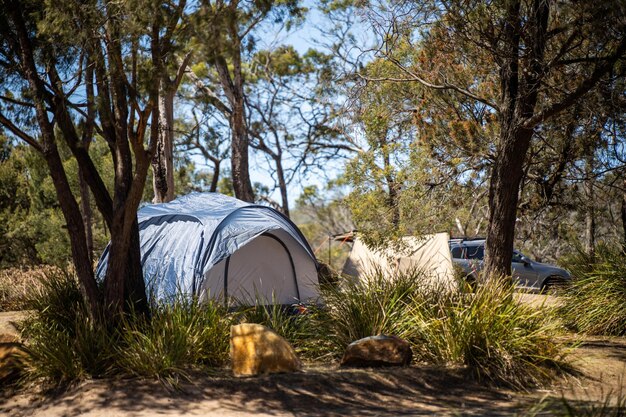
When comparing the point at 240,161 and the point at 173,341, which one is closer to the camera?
the point at 173,341

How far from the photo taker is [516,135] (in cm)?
977

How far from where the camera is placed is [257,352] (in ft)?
23.7

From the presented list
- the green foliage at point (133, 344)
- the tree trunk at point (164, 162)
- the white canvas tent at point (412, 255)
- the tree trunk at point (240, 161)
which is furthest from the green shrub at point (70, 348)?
the tree trunk at point (240, 161)

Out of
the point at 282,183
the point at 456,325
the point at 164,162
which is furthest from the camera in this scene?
the point at 282,183

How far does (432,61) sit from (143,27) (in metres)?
6.50

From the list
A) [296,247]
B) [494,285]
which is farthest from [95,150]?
[494,285]

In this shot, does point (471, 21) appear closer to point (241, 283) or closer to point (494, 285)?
point (494, 285)

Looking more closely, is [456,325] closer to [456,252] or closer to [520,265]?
[456,252]

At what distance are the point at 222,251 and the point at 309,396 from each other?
16.6ft

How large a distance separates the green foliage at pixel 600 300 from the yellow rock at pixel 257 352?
4869 millimetres

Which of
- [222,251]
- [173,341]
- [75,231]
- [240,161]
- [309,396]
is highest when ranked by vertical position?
[240,161]

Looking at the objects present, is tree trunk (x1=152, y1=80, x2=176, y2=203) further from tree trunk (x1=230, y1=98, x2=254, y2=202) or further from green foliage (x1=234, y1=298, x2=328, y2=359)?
green foliage (x1=234, y1=298, x2=328, y2=359)

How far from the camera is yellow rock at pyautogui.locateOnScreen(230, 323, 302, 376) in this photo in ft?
23.7

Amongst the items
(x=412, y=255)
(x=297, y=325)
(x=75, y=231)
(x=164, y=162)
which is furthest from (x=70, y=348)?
(x=412, y=255)
